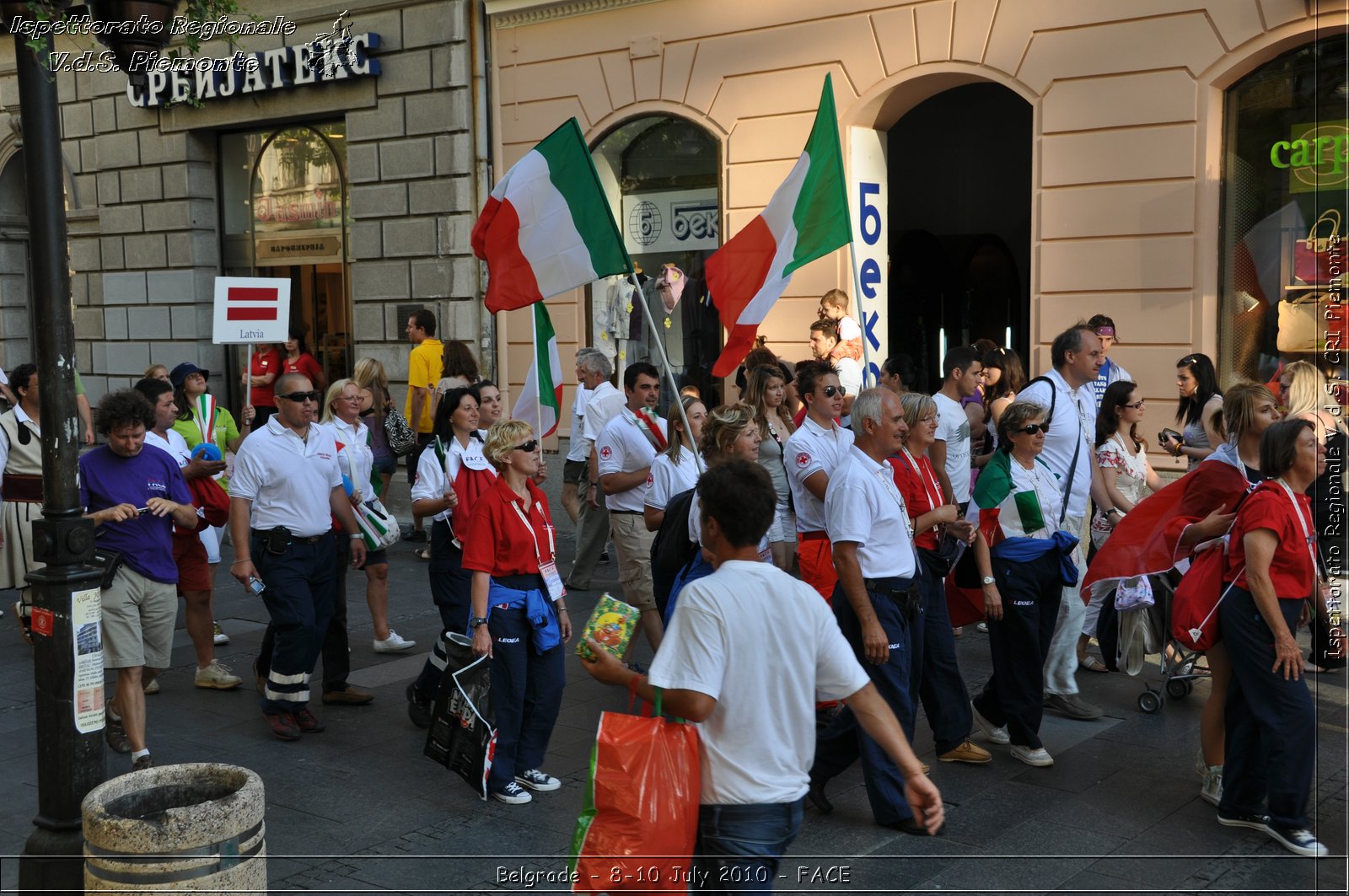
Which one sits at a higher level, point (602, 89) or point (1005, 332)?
point (602, 89)

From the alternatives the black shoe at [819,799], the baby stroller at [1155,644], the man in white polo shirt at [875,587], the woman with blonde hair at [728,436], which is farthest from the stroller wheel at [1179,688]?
the woman with blonde hair at [728,436]

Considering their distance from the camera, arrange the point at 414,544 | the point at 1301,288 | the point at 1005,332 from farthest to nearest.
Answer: the point at 1005,332 → the point at 414,544 → the point at 1301,288

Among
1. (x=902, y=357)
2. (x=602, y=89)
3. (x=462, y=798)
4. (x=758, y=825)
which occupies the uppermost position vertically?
A: (x=602, y=89)

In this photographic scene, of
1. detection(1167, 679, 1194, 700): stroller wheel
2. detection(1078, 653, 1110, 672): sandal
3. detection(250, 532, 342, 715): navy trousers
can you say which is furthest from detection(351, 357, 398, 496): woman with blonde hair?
detection(1167, 679, 1194, 700): stroller wheel

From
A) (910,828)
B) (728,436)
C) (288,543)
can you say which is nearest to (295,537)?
(288,543)

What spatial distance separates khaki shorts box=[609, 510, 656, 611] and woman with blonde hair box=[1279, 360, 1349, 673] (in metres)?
3.65

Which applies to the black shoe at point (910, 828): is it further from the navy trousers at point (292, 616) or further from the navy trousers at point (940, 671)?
the navy trousers at point (292, 616)

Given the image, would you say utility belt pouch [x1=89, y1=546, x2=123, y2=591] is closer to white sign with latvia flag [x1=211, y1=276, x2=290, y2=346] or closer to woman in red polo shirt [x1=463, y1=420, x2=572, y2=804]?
woman in red polo shirt [x1=463, y1=420, x2=572, y2=804]

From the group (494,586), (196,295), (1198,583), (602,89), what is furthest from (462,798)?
(196,295)

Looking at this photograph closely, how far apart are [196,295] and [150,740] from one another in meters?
11.7

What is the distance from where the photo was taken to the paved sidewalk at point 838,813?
5145 mm

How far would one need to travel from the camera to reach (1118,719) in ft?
23.4

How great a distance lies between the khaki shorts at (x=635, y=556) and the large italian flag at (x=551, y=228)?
1.49 m

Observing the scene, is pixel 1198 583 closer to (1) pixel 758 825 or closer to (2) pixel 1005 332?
(1) pixel 758 825
